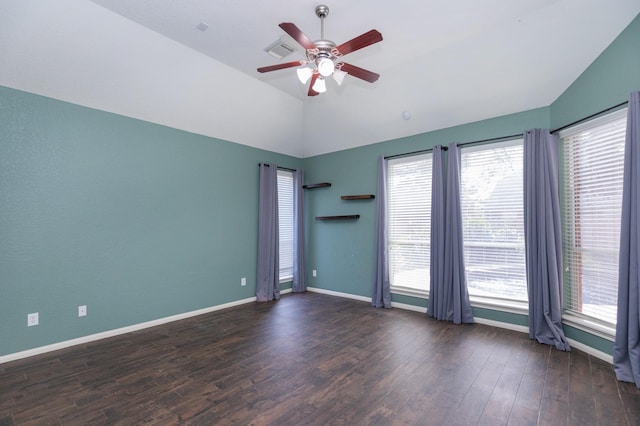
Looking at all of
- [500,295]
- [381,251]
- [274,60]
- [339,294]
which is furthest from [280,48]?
[339,294]

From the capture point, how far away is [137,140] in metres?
4.00

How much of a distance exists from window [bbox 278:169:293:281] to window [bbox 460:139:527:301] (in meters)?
3.24

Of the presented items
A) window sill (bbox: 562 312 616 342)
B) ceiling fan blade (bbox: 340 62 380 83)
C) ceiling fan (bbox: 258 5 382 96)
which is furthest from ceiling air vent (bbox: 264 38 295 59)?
window sill (bbox: 562 312 616 342)

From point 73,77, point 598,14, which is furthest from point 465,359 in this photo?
point 73,77

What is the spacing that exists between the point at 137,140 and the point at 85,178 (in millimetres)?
795

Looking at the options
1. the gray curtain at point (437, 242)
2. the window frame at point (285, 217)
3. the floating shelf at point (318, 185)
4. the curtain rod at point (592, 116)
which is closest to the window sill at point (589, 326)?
the gray curtain at point (437, 242)

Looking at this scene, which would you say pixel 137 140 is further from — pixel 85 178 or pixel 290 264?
pixel 290 264

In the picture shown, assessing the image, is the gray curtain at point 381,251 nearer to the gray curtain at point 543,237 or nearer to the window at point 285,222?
the window at point 285,222

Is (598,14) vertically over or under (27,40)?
over

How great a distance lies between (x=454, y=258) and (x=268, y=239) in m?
3.12

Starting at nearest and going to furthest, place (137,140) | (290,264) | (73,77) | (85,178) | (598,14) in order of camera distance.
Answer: (598,14), (73,77), (85,178), (137,140), (290,264)

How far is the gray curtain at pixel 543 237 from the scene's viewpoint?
3.46 metres

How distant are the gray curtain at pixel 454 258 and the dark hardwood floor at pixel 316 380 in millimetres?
311

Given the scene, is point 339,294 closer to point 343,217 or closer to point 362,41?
point 343,217
